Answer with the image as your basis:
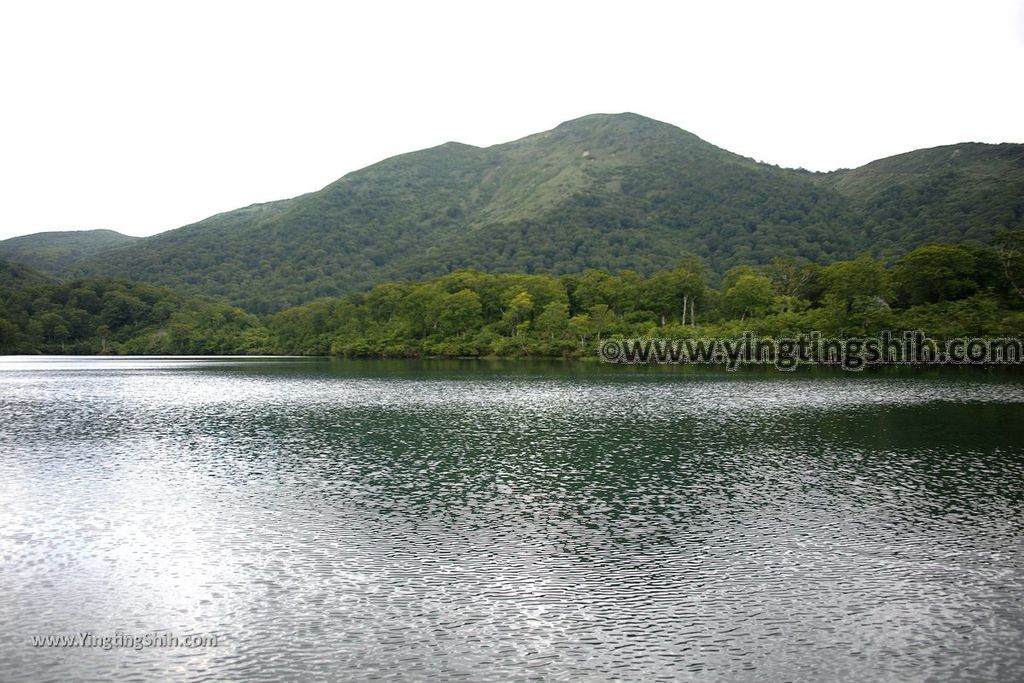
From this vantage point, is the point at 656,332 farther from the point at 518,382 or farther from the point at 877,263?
the point at 518,382

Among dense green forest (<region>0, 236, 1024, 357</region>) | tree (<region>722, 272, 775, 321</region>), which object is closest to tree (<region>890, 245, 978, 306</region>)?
dense green forest (<region>0, 236, 1024, 357</region>)

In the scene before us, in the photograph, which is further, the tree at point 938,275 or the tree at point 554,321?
the tree at point 554,321

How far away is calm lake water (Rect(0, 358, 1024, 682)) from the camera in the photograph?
601 inches

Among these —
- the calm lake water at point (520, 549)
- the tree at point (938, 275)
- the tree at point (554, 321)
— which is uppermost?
the tree at point (938, 275)

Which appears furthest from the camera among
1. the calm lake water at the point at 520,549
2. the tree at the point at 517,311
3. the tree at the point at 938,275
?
the tree at the point at 517,311

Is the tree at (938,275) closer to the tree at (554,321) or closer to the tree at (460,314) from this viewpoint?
the tree at (554,321)

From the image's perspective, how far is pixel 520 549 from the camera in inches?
893

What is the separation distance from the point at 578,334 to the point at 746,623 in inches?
5238

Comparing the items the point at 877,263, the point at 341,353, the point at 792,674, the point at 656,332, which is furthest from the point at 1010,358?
the point at 341,353

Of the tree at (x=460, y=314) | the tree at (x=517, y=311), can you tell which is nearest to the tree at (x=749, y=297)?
the tree at (x=517, y=311)

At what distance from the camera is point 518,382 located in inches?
3433

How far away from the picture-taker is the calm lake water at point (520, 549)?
15273 millimetres

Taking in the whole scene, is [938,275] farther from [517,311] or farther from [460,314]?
[460,314]

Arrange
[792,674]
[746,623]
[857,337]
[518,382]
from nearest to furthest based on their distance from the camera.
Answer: [792,674] → [746,623] → [518,382] → [857,337]
